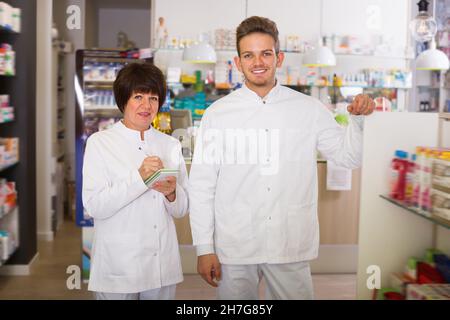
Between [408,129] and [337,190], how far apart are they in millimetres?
308

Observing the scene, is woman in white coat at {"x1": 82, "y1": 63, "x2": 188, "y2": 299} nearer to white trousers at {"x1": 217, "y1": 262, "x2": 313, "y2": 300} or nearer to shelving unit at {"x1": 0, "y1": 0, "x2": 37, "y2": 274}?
white trousers at {"x1": 217, "y1": 262, "x2": 313, "y2": 300}

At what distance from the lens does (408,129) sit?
1.73 m

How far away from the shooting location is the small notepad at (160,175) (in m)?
1.50

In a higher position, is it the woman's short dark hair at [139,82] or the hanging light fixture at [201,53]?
the hanging light fixture at [201,53]

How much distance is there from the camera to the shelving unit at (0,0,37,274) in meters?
3.20

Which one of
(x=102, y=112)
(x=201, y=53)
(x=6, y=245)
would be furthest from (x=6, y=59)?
(x=201, y=53)

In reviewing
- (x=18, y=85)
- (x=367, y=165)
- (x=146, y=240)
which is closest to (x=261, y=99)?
(x=367, y=165)

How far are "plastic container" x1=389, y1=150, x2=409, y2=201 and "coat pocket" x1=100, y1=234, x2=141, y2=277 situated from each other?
32.1 inches

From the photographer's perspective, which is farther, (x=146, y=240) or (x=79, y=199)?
(x=79, y=199)

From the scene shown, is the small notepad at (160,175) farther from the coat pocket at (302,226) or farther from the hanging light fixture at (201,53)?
the hanging light fixture at (201,53)

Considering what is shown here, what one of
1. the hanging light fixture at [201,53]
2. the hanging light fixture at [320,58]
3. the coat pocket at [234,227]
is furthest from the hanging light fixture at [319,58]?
the coat pocket at [234,227]

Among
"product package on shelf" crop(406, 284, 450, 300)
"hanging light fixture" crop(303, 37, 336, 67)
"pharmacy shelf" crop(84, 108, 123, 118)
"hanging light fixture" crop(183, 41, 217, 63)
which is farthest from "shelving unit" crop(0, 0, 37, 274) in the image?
"product package on shelf" crop(406, 284, 450, 300)

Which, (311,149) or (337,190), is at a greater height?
(311,149)
